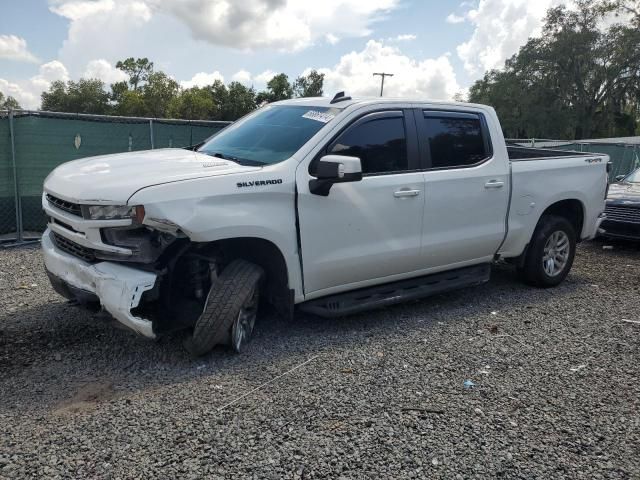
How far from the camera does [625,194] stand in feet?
28.7

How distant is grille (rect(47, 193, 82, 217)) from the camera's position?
146 inches

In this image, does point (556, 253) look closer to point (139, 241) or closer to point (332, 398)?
point (332, 398)

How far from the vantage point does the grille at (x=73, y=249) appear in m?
3.79

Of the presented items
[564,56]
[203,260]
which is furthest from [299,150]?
[564,56]

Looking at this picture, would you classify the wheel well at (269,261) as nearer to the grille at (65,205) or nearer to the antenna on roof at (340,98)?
the grille at (65,205)

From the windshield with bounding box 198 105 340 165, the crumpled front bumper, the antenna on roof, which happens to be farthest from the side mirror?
the crumpled front bumper

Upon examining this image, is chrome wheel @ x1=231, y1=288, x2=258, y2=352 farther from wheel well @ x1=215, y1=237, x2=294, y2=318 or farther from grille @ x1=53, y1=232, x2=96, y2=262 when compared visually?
grille @ x1=53, y1=232, x2=96, y2=262

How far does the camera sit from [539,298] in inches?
228

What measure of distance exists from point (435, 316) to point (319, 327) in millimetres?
1128

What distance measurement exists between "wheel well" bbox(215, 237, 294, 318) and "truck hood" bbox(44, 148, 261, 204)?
1.76ft

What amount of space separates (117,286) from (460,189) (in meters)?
3.04

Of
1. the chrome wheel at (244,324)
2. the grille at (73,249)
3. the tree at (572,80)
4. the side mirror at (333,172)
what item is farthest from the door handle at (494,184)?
the tree at (572,80)

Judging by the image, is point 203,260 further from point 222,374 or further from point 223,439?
point 223,439

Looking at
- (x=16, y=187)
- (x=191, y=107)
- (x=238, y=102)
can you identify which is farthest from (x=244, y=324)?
(x=238, y=102)
